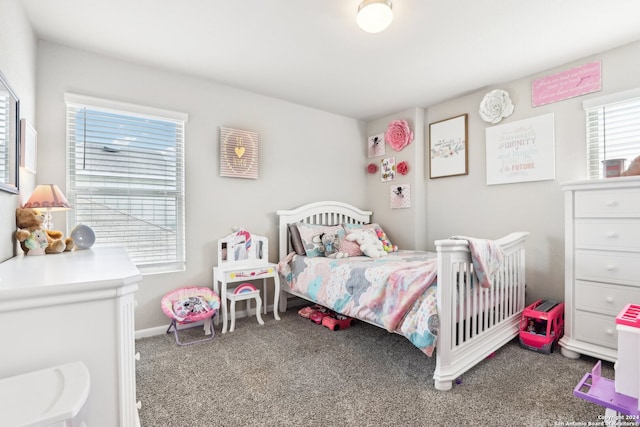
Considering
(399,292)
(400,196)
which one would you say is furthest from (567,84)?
(399,292)

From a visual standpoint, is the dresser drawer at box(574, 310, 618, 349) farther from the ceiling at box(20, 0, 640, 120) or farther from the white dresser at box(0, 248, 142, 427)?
the white dresser at box(0, 248, 142, 427)

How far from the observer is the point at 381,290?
7.23 ft

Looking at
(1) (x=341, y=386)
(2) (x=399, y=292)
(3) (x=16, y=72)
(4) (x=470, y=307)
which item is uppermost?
(3) (x=16, y=72)

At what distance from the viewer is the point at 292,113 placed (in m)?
3.60

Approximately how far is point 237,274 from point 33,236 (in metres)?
1.43

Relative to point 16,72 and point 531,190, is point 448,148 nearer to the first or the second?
point 531,190

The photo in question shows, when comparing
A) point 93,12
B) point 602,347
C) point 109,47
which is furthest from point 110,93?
point 602,347

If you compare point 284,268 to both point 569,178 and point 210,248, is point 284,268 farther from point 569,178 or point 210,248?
point 569,178

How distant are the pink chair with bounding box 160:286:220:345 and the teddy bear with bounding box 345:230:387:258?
1411 mm

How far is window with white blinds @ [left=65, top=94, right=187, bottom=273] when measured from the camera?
2.47 m

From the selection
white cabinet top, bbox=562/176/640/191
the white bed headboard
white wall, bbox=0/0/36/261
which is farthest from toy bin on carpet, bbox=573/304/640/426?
white wall, bbox=0/0/36/261

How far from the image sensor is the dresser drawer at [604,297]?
2.04 m

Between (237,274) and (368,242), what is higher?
(368,242)

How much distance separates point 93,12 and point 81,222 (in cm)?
147
